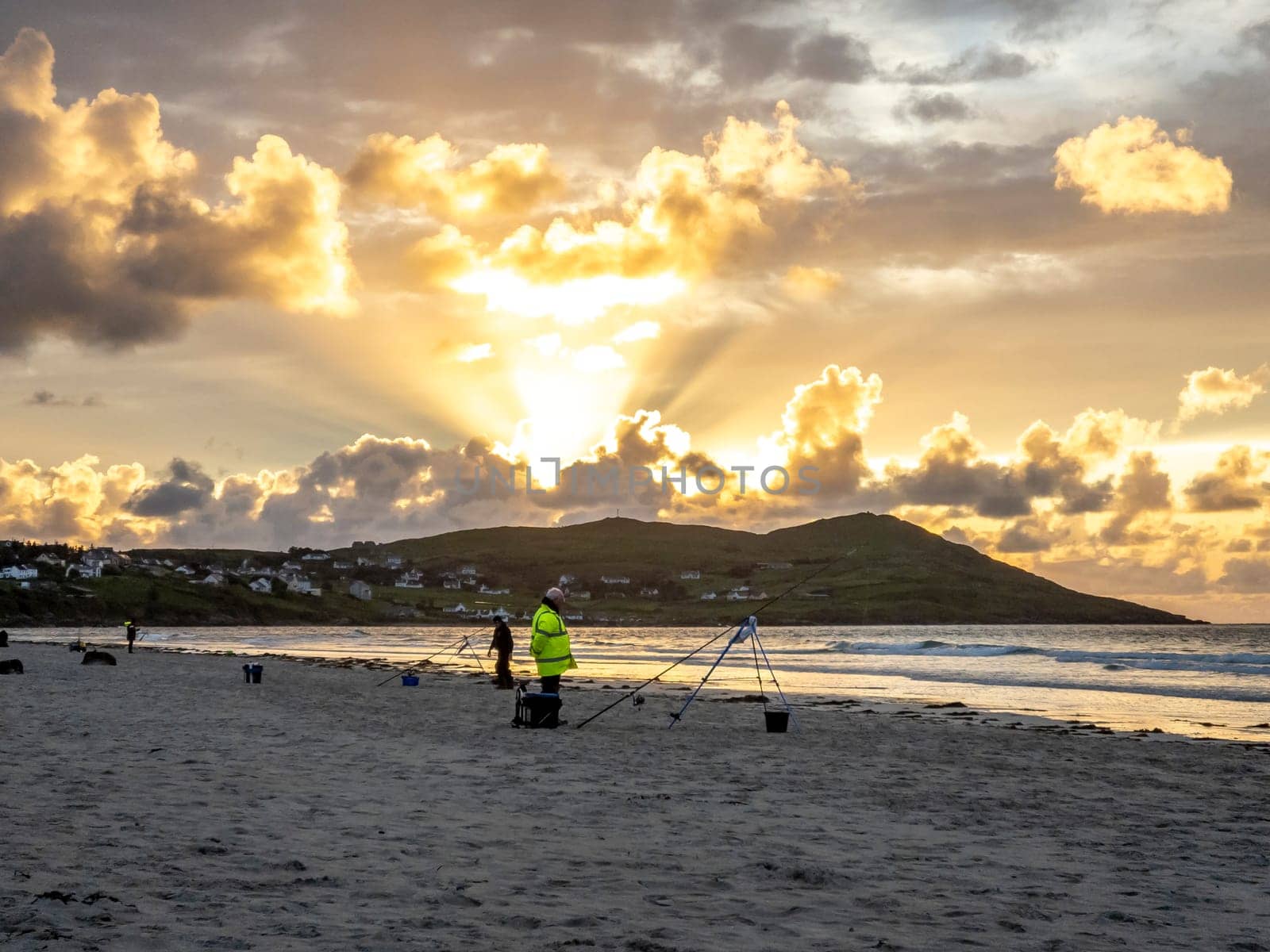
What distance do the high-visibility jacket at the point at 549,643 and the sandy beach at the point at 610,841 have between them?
64.1 inches

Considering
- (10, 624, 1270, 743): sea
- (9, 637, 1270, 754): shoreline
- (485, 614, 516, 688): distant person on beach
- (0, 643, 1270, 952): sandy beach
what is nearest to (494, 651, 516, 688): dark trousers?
(485, 614, 516, 688): distant person on beach

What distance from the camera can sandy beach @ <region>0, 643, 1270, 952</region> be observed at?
6406mm

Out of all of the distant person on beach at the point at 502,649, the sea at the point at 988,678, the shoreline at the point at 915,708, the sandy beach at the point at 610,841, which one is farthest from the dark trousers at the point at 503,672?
the sandy beach at the point at 610,841

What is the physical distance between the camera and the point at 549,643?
1969cm

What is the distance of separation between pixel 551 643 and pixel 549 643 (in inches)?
1.2

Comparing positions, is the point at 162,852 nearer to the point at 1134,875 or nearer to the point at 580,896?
the point at 580,896

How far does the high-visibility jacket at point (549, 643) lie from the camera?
19.4 metres

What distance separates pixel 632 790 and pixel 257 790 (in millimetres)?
4084

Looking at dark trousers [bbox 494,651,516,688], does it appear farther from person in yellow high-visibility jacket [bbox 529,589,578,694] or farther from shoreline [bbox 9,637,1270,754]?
person in yellow high-visibility jacket [bbox 529,589,578,694]

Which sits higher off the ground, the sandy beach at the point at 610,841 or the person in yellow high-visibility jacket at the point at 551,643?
the person in yellow high-visibility jacket at the point at 551,643

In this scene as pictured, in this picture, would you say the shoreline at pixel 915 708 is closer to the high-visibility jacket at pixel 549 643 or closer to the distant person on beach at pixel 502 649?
the distant person on beach at pixel 502 649

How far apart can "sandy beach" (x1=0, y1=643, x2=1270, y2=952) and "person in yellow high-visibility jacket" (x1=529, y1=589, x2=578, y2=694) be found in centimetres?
154

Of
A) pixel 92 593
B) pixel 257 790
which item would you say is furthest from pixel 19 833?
pixel 92 593

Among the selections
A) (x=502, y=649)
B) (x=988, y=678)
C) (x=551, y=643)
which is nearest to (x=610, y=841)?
(x=551, y=643)
